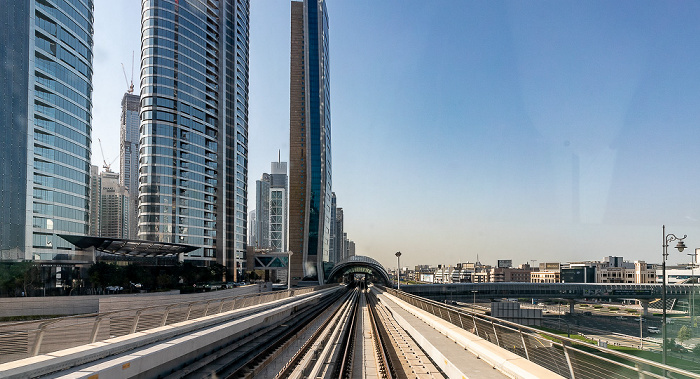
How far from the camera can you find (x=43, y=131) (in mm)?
44000

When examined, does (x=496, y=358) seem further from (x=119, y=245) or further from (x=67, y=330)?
(x=119, y=245)

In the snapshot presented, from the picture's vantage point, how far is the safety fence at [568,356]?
13.9 feet

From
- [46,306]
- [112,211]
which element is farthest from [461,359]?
[112,211]

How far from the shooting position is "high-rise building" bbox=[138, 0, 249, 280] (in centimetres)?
7244

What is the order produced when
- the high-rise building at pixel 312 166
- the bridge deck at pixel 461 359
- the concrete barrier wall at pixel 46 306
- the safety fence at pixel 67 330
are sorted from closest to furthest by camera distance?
the safety fence at pixel 67 330 < the bridge deck at pixel 461 359 < the concrete barrier wall at pixel 46 306 < the high-rise building at pixel 312 166

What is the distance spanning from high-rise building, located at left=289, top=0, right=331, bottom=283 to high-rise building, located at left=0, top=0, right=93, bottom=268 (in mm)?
67235

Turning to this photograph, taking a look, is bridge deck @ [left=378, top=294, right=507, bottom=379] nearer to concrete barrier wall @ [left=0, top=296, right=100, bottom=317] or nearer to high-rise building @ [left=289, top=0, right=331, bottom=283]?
concrete barrier wall @ [left=0, top=296, right=100, bottom=317]

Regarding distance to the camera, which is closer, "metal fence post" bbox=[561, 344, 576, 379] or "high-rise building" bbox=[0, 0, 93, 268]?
"metal fence post" bbox=[561, 344, 576, 379]

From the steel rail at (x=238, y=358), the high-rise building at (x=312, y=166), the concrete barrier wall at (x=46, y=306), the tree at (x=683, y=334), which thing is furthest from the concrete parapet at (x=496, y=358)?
the high-rise building at (x=312, y=166)

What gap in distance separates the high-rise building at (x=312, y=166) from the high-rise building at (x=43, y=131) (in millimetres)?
67235

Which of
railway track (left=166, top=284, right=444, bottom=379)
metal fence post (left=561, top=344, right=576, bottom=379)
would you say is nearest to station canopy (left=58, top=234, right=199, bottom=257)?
railway track (left=166, top=284, right=444, bottom=379)

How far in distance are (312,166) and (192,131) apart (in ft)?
143

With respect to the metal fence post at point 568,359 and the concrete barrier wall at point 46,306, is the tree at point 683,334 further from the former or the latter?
the concrete barrier wall at point 46,306

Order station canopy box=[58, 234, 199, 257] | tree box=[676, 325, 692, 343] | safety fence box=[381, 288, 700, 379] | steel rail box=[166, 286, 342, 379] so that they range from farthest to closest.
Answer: station canopy box=[58, 234, 199, 257] < tree box=[676, 325, 692, 343] < steel rail box=[166, 286, 342, 379] < safety fence box=[381, 288, 700, 379]
